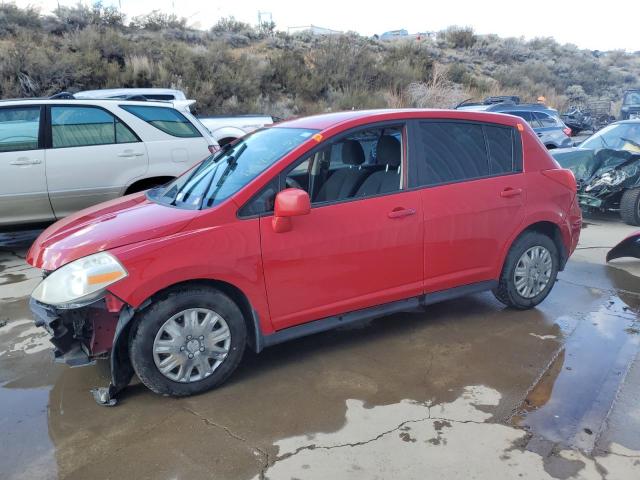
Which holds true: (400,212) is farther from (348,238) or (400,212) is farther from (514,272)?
(514,272)

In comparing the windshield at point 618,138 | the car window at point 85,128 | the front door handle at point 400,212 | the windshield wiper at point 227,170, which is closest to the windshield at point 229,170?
the windshield wiper at point 227,170

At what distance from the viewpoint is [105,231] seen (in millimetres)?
3383

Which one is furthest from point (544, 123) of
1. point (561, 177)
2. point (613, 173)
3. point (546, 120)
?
point (561, 177)

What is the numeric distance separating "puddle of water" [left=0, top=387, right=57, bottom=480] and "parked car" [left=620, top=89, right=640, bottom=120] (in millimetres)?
20351

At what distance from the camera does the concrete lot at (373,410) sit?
2.81 m

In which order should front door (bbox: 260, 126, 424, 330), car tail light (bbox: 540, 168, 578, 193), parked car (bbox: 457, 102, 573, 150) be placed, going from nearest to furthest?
front door (bbox: 260, 126, 424, 330) < car tail light (bbox: 540, 168, 578, 193) < parked car (bbox: 457, 102, 573, 150)

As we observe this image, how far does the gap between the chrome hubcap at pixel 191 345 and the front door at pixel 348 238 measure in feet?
1.26

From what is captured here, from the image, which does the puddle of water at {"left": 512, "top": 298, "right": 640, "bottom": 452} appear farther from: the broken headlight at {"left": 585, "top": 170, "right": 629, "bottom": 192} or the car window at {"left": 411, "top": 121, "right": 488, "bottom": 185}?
the broken headlight at {"left": 585, "top": 170, "right": 629, "bottom": 192}

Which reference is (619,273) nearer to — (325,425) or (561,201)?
(561,201)

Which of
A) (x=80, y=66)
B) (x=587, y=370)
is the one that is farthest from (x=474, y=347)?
(x=80, y=66)

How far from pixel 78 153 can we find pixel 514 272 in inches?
196

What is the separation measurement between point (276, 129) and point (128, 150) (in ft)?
9.80

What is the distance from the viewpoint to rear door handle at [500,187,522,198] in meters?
4.38

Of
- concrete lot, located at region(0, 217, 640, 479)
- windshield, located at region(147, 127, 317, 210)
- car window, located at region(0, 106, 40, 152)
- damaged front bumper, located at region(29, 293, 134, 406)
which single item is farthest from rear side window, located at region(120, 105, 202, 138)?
damaged front bumper, located at region(29, 293, 134, 406)
